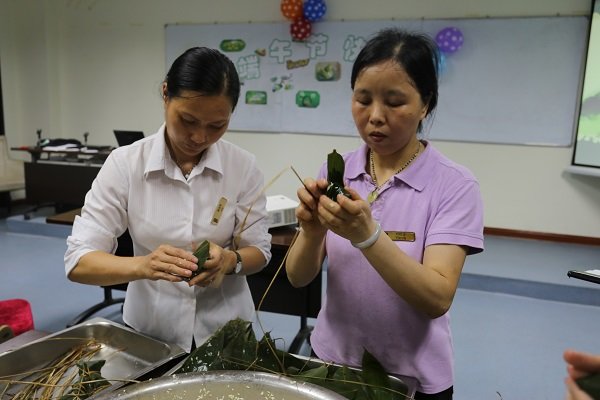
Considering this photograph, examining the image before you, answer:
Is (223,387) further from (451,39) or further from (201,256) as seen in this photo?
(451,39)

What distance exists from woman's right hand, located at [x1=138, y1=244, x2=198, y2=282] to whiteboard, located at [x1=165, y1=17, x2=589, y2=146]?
3.48 meters

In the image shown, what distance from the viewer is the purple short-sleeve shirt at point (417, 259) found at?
109cm

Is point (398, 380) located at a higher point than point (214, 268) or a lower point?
lower

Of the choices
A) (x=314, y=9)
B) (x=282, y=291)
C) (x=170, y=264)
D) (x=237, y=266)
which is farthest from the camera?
(x=314, y=9)

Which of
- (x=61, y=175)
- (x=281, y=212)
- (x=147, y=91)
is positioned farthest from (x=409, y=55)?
(x=147, y=91)

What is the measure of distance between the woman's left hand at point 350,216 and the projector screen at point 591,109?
4.56m

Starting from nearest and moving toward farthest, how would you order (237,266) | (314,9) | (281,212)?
(237,266), (281,212), (314,9)

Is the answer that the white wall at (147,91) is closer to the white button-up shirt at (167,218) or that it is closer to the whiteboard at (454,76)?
the whiteboard at (454,76)

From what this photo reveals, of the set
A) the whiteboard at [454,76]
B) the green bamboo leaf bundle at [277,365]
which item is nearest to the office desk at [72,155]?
the whiteboard at [454,76]

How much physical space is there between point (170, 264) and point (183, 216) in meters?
0.25

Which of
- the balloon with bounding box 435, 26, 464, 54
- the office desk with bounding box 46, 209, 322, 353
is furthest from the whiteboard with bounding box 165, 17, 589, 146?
the office desk with bounding box 46, 209, 322, 353

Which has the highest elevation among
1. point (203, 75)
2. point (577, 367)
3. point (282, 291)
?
point (203, 75)

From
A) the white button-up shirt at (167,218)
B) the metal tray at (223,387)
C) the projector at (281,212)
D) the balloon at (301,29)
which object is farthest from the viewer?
the balloon at (301,29)

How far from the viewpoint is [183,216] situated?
55.4 inches
